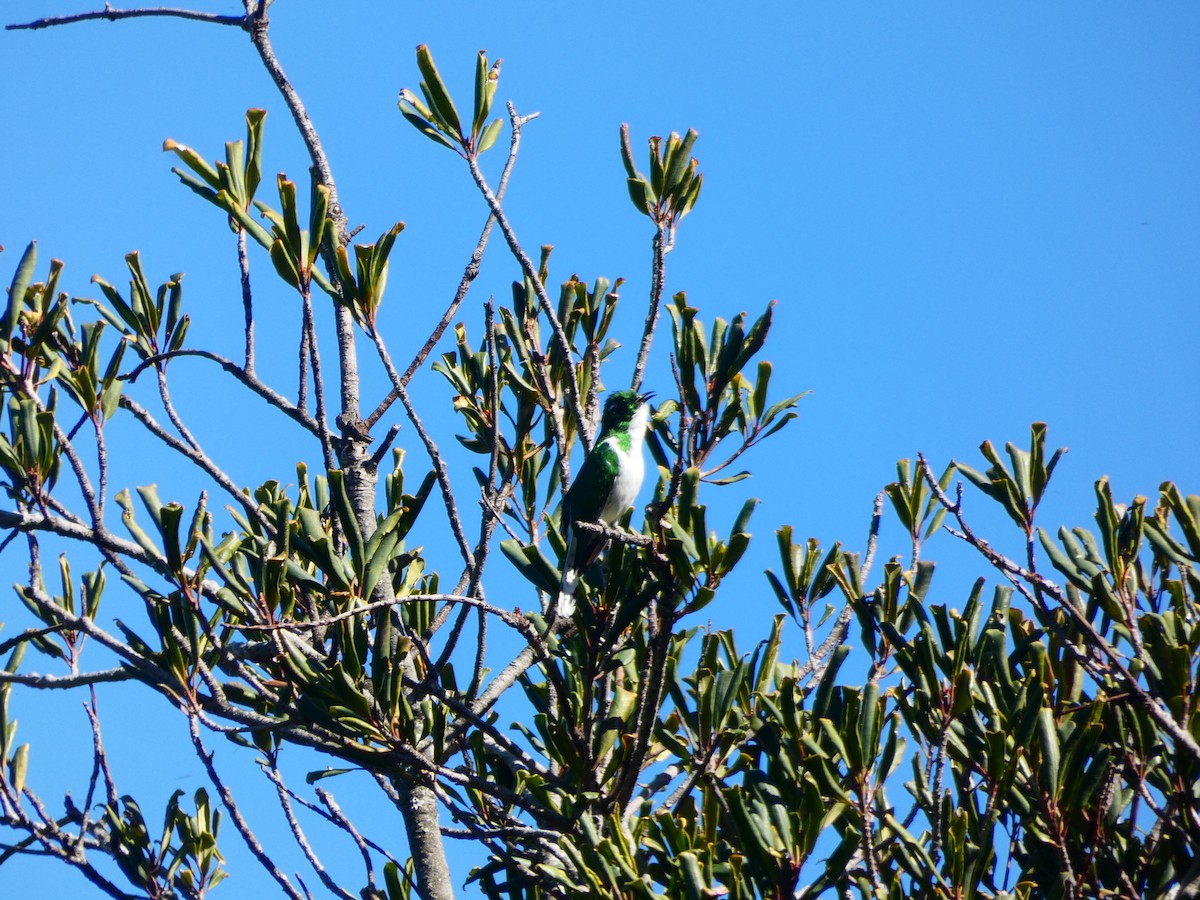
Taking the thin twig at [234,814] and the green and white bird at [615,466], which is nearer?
the thin twig at [234,814]

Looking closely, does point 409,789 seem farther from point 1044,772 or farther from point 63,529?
point 1044,772

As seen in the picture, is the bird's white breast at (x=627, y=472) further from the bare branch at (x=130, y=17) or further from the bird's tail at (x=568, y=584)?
the bare branch at (x=130, y=17)

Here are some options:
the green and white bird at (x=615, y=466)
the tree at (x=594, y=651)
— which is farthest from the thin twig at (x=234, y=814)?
the green and white bird at (x=615, y=466)

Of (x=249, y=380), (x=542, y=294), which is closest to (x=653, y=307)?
(x=542, y=294)

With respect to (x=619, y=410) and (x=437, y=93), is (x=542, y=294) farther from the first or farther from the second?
(x=619, y=410)

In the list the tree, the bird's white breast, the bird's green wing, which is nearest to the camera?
the tree

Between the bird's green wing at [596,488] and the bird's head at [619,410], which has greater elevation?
the bird's head at [619,410]

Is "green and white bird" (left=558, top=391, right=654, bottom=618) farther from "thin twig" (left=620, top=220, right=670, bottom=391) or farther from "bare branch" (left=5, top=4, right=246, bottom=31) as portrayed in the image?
"bare branch" (left=5, top=4, right=246, bottom=31)

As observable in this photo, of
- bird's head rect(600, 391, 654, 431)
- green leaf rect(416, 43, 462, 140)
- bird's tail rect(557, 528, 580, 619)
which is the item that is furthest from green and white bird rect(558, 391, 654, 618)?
green leaf rect(416, 43, 462, 140)

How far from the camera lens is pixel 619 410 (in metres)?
6.74

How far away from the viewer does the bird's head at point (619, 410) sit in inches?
259

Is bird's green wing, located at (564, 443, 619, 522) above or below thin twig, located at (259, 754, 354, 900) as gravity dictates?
above

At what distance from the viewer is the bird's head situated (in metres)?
6.59

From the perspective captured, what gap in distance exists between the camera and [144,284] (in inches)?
187
